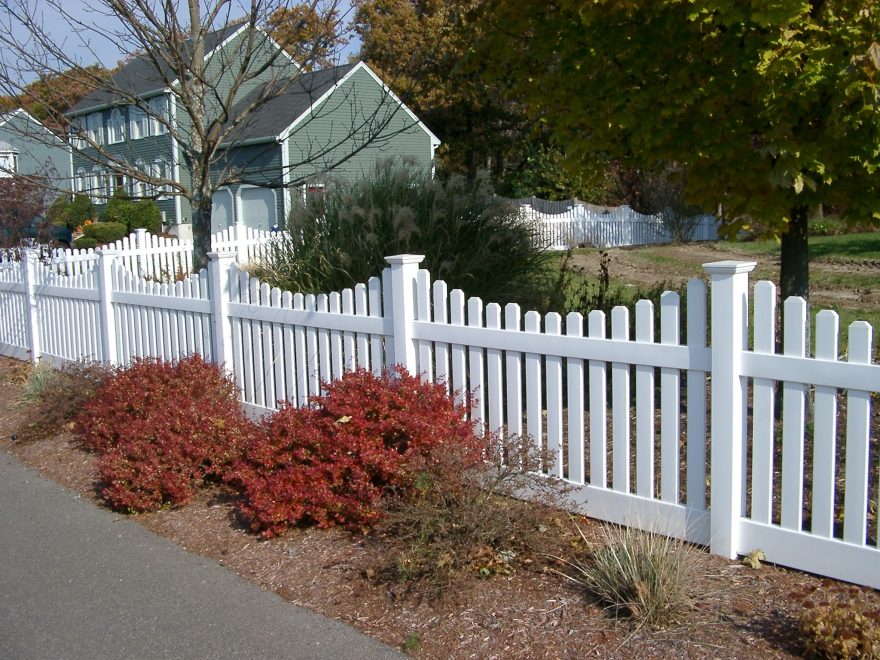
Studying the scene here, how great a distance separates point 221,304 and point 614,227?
2142 centimetres

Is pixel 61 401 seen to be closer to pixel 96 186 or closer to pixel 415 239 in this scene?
pixel 415 239

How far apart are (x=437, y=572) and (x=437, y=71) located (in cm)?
2718

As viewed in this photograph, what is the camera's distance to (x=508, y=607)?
4137mm

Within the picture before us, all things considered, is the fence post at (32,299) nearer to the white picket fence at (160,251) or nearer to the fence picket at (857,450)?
the white picket fence at (160,251)

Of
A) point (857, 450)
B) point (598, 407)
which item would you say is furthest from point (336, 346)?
point (857, 450)

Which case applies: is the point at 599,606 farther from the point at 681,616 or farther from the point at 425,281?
the point at 425,281

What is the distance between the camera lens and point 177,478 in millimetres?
5930

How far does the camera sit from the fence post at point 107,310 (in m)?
9.40

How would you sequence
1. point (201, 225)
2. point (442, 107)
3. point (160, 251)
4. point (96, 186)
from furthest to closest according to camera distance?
point (442, 107) < point (96, 186) < point (160, 251) < point (201, 225)

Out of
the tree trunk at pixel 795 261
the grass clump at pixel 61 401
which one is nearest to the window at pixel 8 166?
the grass clump at pixel 61 401

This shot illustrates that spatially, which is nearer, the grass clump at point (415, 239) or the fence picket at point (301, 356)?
the fence picket at point (301, 356)

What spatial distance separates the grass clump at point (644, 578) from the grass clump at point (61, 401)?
548 cm

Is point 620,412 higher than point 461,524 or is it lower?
higher

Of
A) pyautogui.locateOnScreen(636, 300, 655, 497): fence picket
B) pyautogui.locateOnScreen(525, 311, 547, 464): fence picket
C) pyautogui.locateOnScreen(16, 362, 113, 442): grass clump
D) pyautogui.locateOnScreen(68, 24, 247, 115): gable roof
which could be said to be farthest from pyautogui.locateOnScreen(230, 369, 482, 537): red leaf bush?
pyautogui.locateOnScreen(68, 24, 247, 115): gable roof
